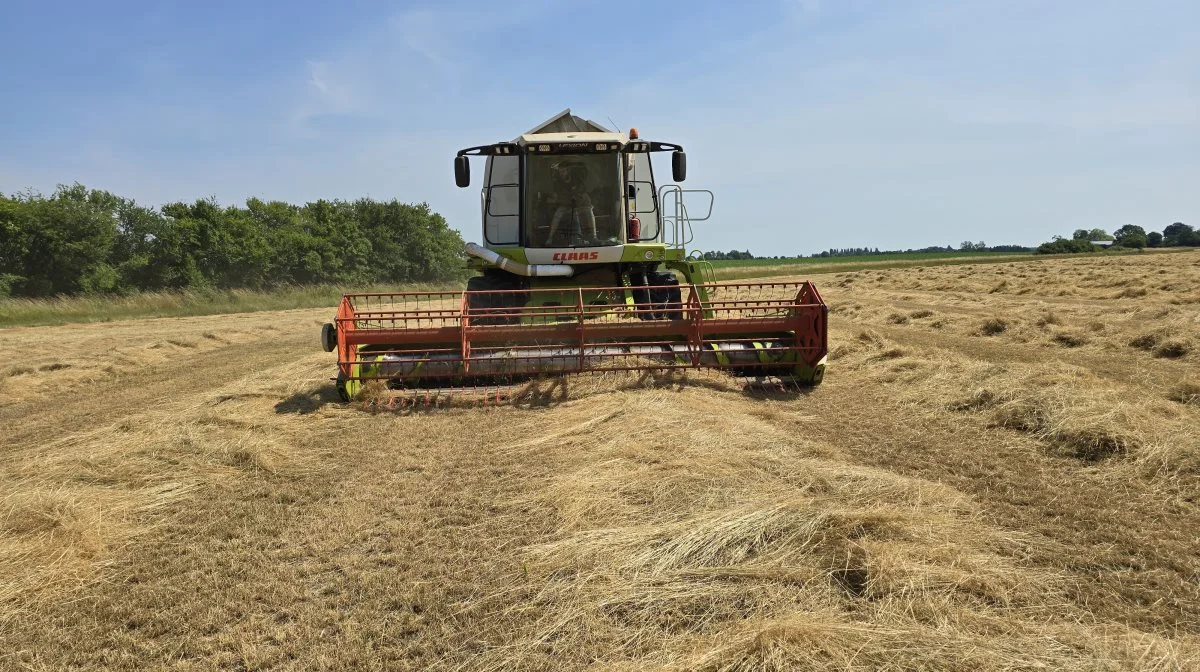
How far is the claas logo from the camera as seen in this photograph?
7.90 meters

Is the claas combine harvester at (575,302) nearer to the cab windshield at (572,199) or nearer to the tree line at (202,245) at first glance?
the cab windshield at (572,199)

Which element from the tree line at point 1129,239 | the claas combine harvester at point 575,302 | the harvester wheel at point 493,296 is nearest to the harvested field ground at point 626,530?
the claas combine harvester at point 575,302

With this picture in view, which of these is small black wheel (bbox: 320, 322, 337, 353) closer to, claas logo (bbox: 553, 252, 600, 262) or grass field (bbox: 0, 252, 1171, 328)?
claas logo (bbox: 553, 252, 600, 262)

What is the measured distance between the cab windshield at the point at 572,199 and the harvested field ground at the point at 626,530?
8.65ft

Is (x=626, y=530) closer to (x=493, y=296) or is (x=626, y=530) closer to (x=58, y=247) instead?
(x=493, y=296)

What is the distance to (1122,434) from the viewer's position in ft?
13.7

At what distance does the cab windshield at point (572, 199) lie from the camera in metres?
8.38

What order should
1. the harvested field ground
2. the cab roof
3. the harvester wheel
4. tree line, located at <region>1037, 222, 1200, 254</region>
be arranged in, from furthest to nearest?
tree line, located at <region>1037, 222, 1200, 254</region>, the harvester wheel, the cab roof, the harvested field ground

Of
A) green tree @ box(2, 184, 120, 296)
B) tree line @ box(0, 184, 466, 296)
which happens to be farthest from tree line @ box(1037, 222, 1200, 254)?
green tree @ box(2, 184, 120, 296)

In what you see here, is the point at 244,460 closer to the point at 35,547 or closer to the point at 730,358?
the point at 35,547

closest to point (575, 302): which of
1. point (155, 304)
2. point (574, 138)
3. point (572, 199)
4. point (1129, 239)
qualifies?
point (572, 199)

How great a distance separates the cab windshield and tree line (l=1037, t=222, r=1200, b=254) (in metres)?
51.6

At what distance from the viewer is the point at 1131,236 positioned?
52938 millimetres

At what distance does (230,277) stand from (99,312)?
8.04 m
